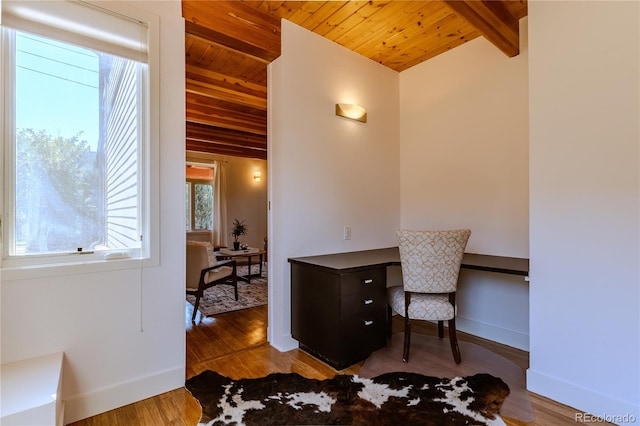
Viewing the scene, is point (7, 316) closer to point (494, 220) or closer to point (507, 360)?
point (507, 360)

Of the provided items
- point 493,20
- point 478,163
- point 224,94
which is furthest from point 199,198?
point 493,20

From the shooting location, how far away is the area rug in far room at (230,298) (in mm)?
3871

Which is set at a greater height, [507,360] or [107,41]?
[107,41]

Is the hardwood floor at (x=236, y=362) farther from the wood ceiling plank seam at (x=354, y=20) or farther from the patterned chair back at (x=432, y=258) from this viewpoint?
the wood ceiling plank seam at (x=354, y=20)

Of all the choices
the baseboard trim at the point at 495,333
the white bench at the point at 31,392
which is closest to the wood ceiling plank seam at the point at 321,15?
the white bench at the point at 31,392

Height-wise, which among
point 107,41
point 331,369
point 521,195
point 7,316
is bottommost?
point 331,369

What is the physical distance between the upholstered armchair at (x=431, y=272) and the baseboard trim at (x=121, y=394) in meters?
1.69

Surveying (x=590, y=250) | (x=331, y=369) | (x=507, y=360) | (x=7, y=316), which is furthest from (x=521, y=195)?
(x=7, y=316)

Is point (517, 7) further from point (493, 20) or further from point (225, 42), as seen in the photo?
point (225, 42)

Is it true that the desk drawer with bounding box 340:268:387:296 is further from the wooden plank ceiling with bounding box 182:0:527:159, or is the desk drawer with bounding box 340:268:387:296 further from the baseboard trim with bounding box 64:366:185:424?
the wooden plank ceiling with bounding box 182:0:527:159

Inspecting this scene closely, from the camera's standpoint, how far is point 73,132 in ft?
6.10

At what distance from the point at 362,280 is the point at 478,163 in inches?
65.2

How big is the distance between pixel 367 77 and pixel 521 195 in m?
1.91

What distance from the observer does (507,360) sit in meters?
2.46
